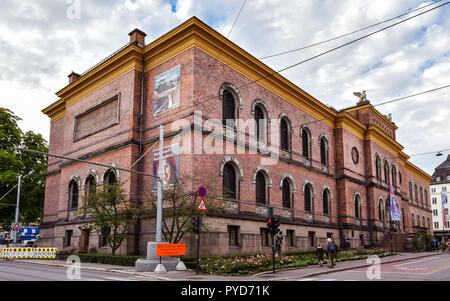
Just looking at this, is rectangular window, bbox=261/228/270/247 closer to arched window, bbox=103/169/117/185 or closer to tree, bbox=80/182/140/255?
tree, bbox=80/182/140/255

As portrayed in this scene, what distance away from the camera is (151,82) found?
2808 cm

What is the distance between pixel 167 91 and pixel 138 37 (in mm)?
5443

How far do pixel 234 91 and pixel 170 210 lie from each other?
9.54 m

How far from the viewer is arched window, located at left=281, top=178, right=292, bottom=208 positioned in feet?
105

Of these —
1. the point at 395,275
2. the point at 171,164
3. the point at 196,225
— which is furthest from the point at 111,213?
the point at 395,275

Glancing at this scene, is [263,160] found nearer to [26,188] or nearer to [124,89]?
[124,89]

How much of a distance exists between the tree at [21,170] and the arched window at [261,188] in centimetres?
2292

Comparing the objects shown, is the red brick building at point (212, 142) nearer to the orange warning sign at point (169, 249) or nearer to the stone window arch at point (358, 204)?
the stone window arch at point (358, 204)

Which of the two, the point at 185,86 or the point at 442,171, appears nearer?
the point at 185,86

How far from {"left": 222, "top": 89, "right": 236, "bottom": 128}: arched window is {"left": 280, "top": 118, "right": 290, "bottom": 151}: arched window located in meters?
6.45

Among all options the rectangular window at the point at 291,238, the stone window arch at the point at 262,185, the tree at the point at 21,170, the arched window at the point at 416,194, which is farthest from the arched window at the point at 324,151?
the arched window at the point at 416,194

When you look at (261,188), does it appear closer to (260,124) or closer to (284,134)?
(260,124)

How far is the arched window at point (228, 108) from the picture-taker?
27.2 m

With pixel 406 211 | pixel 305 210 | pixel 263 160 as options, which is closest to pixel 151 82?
pixel 263 160
